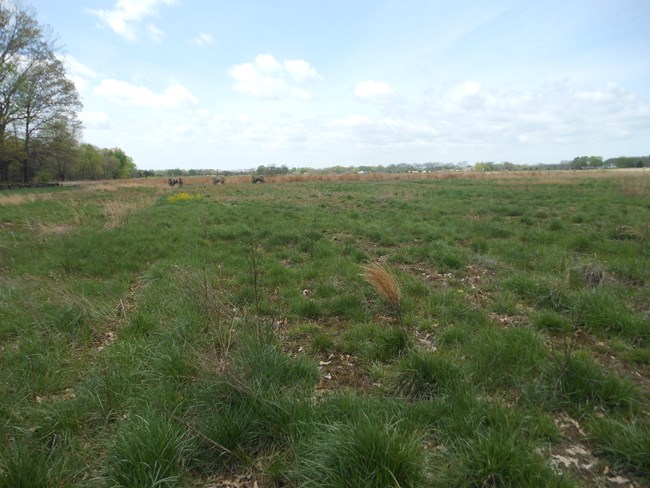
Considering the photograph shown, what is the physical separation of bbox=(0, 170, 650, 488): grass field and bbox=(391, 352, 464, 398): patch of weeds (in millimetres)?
16

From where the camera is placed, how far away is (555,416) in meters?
2.79

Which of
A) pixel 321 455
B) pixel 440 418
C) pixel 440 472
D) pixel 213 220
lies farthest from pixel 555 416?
pixel 213 220

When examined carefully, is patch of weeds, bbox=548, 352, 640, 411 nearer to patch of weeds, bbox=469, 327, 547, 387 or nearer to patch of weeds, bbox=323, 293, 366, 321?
patch of weeds, bbox=469, 327, 547, 387

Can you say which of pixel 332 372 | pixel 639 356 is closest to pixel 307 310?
pixel 332 372

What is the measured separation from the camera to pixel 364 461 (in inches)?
83.4

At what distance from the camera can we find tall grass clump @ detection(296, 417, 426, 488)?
2047 millimetres

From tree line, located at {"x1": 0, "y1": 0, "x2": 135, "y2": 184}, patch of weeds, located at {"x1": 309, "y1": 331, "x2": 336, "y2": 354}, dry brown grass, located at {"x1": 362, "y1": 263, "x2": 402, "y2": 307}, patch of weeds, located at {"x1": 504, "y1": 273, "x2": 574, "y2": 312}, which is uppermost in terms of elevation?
tree line, located at {"x1": 0, "y1": 0, "x2": 135, "y2": 184}

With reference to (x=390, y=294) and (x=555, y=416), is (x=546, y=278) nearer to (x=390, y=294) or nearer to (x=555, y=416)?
(x=390, y=294)

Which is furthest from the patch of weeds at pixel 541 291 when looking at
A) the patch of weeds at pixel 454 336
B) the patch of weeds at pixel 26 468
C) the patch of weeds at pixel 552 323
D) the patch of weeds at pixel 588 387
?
the patch of weeds at pixel 26 468

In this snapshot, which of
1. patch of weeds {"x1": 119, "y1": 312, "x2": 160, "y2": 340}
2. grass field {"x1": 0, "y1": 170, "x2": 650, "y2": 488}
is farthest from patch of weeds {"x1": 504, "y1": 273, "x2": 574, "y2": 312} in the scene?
patch of weeds {"x1": 119, "y1": 312, "x2": 160, "y2": 340}

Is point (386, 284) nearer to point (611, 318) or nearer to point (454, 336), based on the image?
point (454, 336)

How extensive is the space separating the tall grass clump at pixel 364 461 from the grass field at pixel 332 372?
0.5 inches

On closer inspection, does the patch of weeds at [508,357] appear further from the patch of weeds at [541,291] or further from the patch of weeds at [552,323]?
the patch of weeds at [541,291]

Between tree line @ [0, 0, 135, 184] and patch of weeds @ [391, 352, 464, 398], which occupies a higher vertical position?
→ tree line @ [0, 0, 135, 184]
